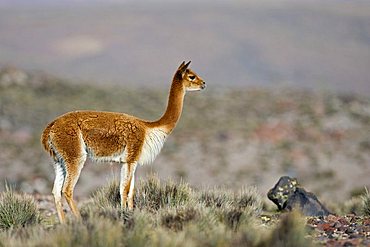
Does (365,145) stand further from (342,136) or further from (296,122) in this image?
(296,122)

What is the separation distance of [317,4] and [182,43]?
4382cm

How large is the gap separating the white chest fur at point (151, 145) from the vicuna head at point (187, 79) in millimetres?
989

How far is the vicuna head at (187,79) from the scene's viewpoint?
430 inches

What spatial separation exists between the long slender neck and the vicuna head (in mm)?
87

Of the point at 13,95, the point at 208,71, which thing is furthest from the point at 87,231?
the point at 208,71

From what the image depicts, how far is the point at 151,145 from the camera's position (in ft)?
33.8

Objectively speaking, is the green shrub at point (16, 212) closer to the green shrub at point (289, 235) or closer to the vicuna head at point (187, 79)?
the vicuna head at point (187, 79)

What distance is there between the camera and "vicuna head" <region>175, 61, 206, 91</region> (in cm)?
1092

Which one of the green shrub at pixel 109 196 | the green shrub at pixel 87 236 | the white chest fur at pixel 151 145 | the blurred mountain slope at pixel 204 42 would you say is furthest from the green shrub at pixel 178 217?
the blurred mountain slope at pixel 204 42

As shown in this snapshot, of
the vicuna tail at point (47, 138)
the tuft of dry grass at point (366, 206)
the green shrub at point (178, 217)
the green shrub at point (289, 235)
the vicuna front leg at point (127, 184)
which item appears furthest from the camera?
the tuft of dry grass at point (366, 206)

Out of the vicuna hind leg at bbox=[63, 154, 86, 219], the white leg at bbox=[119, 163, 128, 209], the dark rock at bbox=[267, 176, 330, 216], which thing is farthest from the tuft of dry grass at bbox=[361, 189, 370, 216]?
the vicuna hind leg at bbox=[63, 154, 86, 219]

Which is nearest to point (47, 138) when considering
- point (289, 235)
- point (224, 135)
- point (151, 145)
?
point (151, 145)

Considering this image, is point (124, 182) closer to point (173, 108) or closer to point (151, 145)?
point (151, 145)

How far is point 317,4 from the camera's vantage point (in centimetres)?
14150
